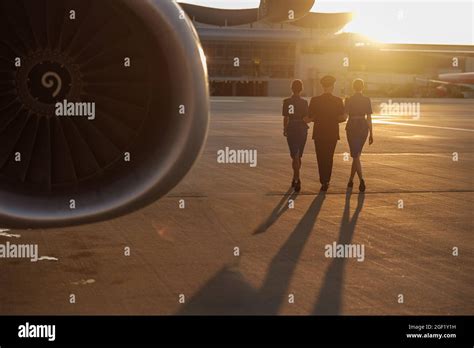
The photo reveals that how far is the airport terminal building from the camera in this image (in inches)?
2452

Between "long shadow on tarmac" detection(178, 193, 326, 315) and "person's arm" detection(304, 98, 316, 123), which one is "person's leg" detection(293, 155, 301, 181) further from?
"long shadow on tarmac" detection(178, 193, 326, 315)

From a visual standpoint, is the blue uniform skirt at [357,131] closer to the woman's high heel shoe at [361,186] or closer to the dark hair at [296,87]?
the woman's high heel shoe at [361,186]

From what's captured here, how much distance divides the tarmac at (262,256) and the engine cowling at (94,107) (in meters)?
0.72

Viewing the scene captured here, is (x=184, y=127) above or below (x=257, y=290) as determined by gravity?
above

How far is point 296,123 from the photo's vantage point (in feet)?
33.1

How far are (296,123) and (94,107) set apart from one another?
18.5 ft

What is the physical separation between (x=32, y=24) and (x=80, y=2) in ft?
1.09

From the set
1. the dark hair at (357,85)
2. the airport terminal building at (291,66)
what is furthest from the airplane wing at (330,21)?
the dark hair at (357,85)

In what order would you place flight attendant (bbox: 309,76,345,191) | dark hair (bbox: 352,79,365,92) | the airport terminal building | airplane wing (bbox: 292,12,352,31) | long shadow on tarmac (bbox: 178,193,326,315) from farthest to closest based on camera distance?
the airport terminal building
airplane wing (bbox: 292,12,352,31)
dark hair (bbox: 352,79,365,92)
flight attendant (bbox: 309,76,345,191)
long shadow on tarmac (bbox: 178,193,326,315)

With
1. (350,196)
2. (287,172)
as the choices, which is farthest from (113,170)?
(287,172)

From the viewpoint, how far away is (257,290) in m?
5.20

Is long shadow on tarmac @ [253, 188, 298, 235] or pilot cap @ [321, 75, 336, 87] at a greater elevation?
pilot cap @ [321, 75, 336, 87]

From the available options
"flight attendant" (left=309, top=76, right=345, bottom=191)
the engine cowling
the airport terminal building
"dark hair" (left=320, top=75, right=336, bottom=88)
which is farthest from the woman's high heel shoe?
the airport terminal building
